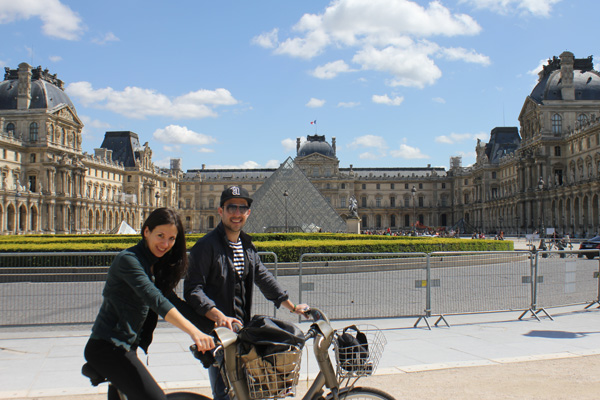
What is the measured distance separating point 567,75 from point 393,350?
54018 millimetres

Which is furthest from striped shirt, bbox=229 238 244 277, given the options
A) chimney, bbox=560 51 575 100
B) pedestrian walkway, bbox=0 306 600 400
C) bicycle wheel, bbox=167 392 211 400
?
chimney, bbox=560 51 575 100

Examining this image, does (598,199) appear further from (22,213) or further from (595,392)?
(22,213)

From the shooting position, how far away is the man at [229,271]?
3355 millimetres

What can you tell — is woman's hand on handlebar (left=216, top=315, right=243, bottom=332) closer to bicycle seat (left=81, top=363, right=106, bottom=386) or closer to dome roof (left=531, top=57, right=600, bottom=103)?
bicycle seat (left=81, top=363, right=106, bottom=386)

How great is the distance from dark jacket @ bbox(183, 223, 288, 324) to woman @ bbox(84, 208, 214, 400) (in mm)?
256

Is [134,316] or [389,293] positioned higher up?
[134,316]

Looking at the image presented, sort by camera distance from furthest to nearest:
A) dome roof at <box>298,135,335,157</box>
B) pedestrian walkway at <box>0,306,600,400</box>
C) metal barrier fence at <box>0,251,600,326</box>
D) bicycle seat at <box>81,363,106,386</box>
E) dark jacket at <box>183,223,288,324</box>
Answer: dome roof at <box>298,135,335,157</box>
metal barrier fence at <box>0,251,600,326</box>
pedestrian walkway at <box>0,306,600,400</box>
dark jacket at <box>183,223,288,324</box>
bicycle seat at <box>81,363,106,386</box>

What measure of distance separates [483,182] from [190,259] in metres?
71.3

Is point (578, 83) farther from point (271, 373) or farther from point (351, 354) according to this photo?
point (271, 373)

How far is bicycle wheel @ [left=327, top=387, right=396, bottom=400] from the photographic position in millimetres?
2906

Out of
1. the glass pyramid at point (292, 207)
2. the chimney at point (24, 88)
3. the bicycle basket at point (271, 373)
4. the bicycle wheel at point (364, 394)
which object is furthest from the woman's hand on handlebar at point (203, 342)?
the chimney at point (24, 88)

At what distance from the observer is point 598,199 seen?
1642 inches

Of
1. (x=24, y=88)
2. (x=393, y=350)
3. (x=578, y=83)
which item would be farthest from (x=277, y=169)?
(x=578, y=83)

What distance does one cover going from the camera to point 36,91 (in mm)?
53281
